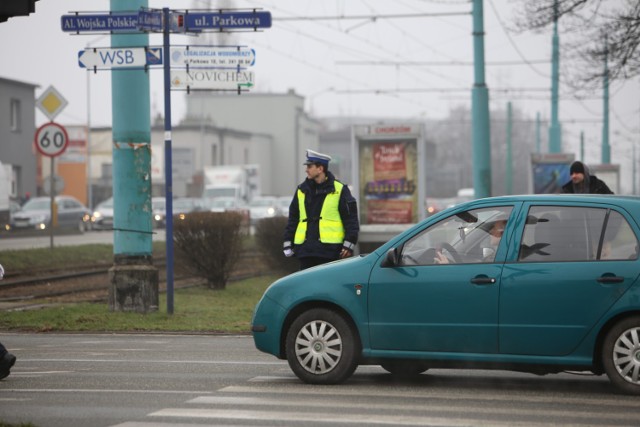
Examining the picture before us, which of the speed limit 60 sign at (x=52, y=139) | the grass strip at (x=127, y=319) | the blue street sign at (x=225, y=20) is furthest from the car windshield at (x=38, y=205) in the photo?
the blue street sign at (x=225, y=20)

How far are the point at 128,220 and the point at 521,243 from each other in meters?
8.46

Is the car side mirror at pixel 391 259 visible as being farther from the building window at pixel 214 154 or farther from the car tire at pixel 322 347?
the building window at pixel 214 154

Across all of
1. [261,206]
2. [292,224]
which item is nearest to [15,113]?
[261,206]

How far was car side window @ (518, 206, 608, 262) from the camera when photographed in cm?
948

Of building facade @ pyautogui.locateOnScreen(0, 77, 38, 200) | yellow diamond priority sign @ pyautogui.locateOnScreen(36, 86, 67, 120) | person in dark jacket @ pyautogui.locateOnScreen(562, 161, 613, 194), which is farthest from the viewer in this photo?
building facade @ pyautogui.locateOnScreen(0, 77, 38, 200)

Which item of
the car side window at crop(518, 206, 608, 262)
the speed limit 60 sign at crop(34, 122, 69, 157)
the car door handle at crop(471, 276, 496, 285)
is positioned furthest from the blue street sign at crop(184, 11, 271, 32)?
the speed limit 60 sign at crop(34, 122, 69, 157)

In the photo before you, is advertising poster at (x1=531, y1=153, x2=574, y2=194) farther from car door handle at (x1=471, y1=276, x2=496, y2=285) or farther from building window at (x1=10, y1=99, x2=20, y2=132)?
car door handle at (x1=471, y1=276, x2=496, y2=285)

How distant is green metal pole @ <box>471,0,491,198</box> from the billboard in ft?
6.22

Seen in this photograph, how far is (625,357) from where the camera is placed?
910 cm

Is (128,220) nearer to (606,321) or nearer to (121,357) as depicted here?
(121,357)

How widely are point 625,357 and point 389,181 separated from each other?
61.9 feet

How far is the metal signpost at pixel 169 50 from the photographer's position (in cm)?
1609

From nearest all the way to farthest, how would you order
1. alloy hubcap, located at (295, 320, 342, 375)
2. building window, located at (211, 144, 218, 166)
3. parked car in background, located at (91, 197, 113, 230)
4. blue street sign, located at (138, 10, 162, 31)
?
alloy hubcap, located at (295, 320, 342, 375), blue street sign, located at (138, 10, 162, 31), parked car in background, located at (91, 197, 113, 230), building window, located at (211, 144, 218, 166)

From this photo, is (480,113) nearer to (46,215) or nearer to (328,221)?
(328,221)
